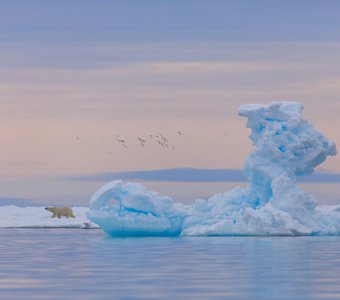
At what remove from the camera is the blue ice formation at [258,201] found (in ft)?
104

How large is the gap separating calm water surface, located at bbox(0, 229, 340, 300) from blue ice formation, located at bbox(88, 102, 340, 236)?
974 cm

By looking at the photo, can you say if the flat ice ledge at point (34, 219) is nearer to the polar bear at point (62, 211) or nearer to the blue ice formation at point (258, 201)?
the polar bear at point (62, 211)

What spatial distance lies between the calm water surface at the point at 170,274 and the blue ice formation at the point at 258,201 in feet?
32.0

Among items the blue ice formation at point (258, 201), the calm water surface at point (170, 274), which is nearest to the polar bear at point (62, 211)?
the blue ice formation at point (258, 201)

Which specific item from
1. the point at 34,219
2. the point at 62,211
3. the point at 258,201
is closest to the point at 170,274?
the point at 258,201

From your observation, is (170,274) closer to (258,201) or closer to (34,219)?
(258,201)

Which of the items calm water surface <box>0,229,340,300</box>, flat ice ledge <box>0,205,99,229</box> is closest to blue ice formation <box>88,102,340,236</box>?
calm water surface <box>0,229,340,300</box>

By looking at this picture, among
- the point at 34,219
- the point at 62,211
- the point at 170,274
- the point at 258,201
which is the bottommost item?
the point at 34,219

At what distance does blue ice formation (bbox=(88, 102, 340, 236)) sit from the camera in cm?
3161

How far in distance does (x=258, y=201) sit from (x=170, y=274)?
20.6 metres

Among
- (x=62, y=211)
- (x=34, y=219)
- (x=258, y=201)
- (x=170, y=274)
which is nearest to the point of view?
(x=170, y=274)

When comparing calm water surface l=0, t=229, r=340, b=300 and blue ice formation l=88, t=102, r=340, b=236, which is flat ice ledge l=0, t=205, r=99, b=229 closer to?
blue ice formation l=88, t=102, r=340, b=236

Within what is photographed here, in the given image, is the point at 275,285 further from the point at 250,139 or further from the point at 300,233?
the point at 250,139

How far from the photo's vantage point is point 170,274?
14.3m
